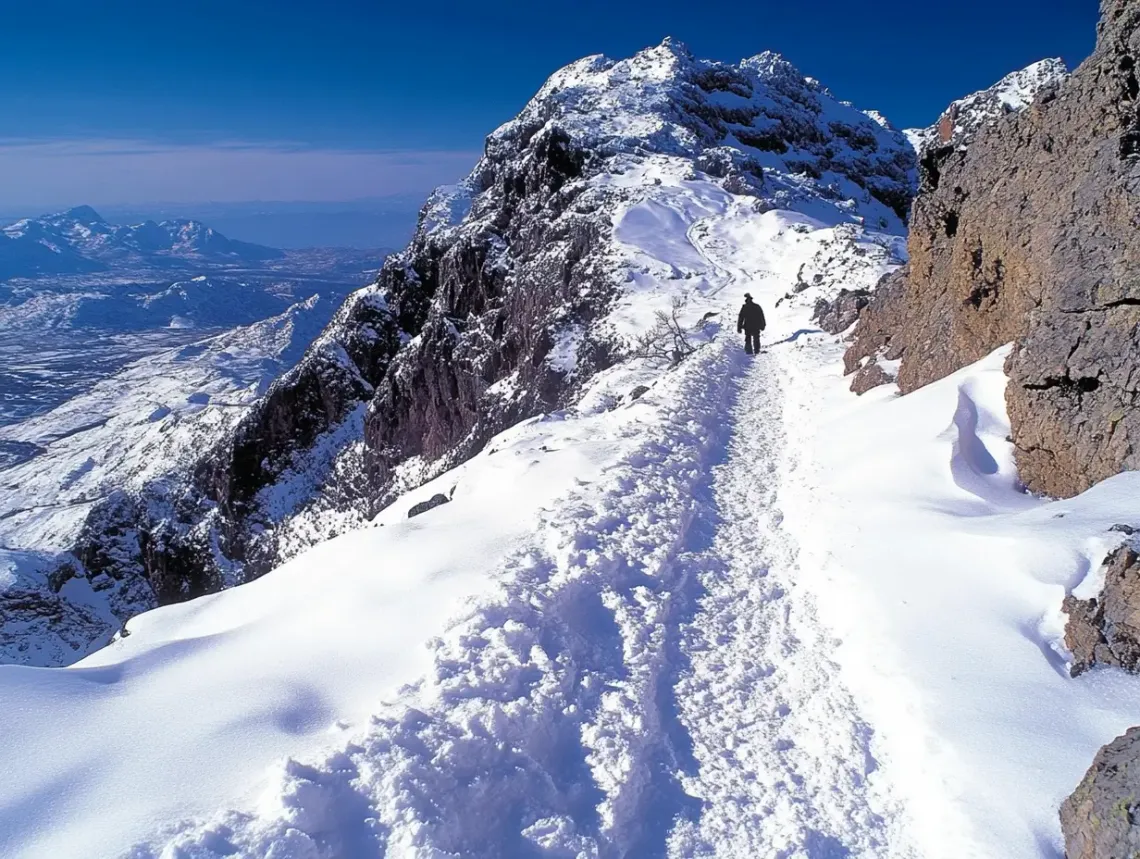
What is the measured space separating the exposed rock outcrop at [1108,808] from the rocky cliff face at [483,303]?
4890cm

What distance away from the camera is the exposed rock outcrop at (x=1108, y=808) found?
390 centimetres

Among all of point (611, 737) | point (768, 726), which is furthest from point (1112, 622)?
point (611, 737)

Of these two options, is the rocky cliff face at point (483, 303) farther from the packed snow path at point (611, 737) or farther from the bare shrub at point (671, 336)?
the packed snow path at point (611, 737)

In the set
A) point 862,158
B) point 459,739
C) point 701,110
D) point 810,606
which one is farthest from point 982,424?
point 862,158

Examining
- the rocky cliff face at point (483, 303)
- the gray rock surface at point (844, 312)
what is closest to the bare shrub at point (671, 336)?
the gray rock surface at point (844, 312)

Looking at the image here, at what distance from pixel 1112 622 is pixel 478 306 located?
2986 inches

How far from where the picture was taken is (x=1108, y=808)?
160 inches

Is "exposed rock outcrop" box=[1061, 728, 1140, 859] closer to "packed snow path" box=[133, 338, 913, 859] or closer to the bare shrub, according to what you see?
"packed snow path" box=[133, 338, 913, 859]

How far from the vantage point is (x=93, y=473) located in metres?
198

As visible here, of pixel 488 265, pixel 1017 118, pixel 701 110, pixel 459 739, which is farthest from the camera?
pixel 701 110

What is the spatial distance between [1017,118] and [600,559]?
13.3m

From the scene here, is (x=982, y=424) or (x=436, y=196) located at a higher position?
(x=436, y=196)

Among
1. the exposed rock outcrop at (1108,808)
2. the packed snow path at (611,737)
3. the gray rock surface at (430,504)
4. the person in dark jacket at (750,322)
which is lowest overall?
the gray rock surface at (430,504)

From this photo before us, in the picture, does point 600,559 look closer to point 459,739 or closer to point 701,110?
point 459,739
